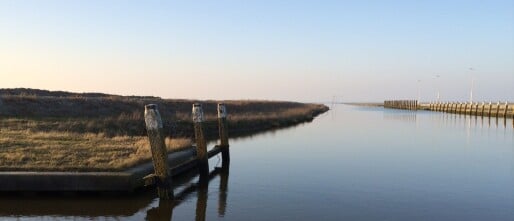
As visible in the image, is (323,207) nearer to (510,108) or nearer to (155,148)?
(155,148)

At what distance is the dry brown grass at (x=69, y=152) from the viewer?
47.1 ft

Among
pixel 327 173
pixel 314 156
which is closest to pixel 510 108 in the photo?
pixel 314 156

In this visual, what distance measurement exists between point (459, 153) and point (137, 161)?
57.7 feet

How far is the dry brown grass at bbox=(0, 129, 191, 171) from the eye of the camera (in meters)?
14.4

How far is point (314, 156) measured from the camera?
2520cm

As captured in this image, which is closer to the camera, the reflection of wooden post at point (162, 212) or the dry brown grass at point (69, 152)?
the reflection of wooden post at point (162, 212)

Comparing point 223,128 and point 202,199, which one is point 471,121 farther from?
point 202,199

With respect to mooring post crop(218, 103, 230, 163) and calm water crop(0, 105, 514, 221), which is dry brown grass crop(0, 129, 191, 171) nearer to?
calm water crop(0, 105, 514, 221)

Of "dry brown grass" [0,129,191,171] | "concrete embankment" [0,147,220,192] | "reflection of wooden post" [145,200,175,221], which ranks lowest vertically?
"reflection of wooden post" [145,200,175,221]

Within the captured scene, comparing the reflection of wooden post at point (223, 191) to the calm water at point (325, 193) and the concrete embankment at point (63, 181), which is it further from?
the concrete embankment at point (63, 181)

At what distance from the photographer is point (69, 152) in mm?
17125

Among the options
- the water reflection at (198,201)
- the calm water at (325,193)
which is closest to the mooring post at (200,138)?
the water reflection at (198,201)

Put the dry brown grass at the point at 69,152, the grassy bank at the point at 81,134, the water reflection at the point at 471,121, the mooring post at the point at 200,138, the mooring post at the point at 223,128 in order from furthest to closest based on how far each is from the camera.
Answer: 1. the water reflection at the point at 471,121
2. the mooring post at the point at 223,128
3. the mooring post at the point at 200,138
4. the grassy bank at the point at 81,134
5. the dry brown grass at the point at 69,152

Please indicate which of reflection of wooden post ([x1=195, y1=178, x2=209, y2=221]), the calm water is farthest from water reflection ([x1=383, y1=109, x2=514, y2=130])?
reflection of wooden post ([x1=195, y1=178, x2=209, y2=221])
